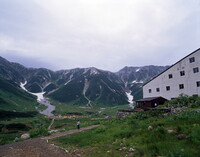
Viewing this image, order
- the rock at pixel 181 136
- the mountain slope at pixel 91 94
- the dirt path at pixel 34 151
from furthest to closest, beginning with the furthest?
the mountain slope at pixel 91 94, the dirt path at pixel 34 151, the rock at pixel 181 136

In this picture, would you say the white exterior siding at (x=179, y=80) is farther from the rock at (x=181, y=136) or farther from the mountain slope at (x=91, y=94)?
the mountain slope at (x=91, y=94)

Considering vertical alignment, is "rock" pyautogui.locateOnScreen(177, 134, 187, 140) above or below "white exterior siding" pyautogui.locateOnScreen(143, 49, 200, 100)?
below

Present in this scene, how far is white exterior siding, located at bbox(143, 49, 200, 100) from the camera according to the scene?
34.2m

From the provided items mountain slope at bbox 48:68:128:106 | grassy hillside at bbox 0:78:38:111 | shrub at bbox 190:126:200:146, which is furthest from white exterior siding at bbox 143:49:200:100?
mountain slope at bbox 48:68:128:106

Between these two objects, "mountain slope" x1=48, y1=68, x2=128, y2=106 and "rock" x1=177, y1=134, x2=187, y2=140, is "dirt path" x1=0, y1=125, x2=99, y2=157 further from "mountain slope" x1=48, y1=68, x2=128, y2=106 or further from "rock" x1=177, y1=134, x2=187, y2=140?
"mountain slope" x1=48, y1=68, x2=128, y2=106

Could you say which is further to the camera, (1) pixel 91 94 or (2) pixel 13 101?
(1) pixel 91 94

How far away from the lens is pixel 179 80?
37.5 m

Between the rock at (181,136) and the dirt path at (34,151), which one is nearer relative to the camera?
the rock at (181,136)

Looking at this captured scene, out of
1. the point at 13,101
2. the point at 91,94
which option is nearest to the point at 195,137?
the point at 13,101

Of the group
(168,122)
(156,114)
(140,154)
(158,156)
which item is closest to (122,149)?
(140,154)

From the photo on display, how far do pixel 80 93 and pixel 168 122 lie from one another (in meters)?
160

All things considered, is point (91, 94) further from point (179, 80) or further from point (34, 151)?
point (34, 151)

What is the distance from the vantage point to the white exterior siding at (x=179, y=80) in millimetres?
34250

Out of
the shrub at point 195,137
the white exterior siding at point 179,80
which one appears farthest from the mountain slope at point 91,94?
the shrub at point 195,137
